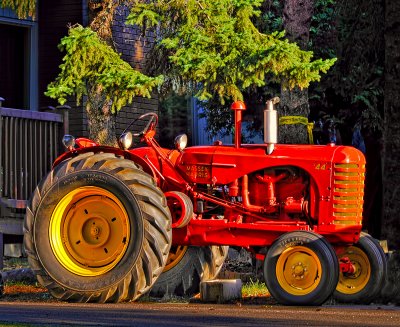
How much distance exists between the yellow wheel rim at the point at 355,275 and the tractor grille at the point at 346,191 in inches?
15.7

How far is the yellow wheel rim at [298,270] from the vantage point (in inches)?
514

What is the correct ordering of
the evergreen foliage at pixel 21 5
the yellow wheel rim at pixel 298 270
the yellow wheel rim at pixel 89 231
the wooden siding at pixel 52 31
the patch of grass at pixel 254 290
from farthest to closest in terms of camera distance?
the wooden siding at pixel 52 31
the evergreen foliage at pixel 21 5
the patch of grass at pixel 254 290
the yellow wheel rim at pixel 89 231
the yellow wheel rim at pixel 298 270

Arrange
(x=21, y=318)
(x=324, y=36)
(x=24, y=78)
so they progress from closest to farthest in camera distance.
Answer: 1. (x=21, y=318)
2. (x=24, y=78)
3. (x=324, y=36)

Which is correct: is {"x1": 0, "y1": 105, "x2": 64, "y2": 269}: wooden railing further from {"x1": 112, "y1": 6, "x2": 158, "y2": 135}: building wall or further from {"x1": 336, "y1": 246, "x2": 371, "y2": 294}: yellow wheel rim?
{"x1": 336, "y1": 246, "x2": 371, "y2": 294}: yellow wheel rim

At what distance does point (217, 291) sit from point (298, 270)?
47.3 inches

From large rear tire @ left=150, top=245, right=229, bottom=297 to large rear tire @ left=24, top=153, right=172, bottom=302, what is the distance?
1.34 m

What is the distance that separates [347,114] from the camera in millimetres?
27016

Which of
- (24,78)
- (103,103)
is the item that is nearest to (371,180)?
(24,78)

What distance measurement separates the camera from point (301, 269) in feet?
43.0

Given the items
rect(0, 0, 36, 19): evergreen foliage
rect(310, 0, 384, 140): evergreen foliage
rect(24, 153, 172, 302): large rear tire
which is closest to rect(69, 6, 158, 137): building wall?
rect(0, 0, 36, 19): evergreen foliage

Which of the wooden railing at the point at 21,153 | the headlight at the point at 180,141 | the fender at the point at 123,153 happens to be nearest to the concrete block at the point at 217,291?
the fender at the point at 123,153

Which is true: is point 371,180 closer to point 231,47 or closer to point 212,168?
point 231,47

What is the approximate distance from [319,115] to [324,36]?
5.67 ft

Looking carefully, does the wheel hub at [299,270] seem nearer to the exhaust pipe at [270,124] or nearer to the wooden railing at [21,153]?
the exhaust pipe at [270,124]
